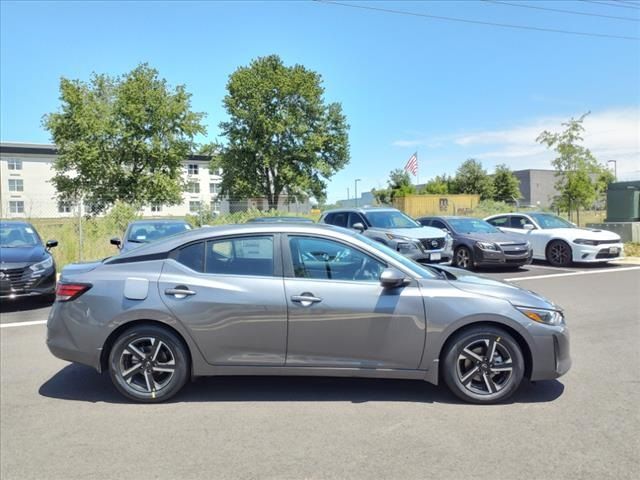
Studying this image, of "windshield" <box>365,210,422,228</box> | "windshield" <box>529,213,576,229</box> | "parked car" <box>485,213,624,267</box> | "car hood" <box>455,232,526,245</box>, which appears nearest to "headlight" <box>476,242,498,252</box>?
"car hood" <box>455,232,526,245</box>

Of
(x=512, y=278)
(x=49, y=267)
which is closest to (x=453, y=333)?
(x=49, y=267)

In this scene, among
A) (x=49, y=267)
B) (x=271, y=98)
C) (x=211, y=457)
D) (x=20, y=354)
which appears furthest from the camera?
(x=271, y=98)

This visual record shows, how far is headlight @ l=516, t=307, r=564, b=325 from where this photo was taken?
13.7 ft

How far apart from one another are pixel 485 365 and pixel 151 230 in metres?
8.67

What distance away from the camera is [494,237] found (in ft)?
44.6

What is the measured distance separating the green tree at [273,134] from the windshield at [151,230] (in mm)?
40551

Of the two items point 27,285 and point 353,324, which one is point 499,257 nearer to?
point 353,324

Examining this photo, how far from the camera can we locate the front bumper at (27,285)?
8.45 meters

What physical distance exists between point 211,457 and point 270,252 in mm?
1755

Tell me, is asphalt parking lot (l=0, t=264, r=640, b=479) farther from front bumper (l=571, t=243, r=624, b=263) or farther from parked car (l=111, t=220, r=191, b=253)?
front bumper (l=571, t=243, r=624, b=263)

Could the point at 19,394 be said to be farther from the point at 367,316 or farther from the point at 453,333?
the point at 453,333

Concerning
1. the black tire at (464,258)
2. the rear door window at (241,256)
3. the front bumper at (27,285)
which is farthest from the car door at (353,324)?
the black tire at (464,258)

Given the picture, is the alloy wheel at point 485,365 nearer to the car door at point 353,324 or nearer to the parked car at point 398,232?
the car door at point 353,324

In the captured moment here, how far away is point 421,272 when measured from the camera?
176 inches
